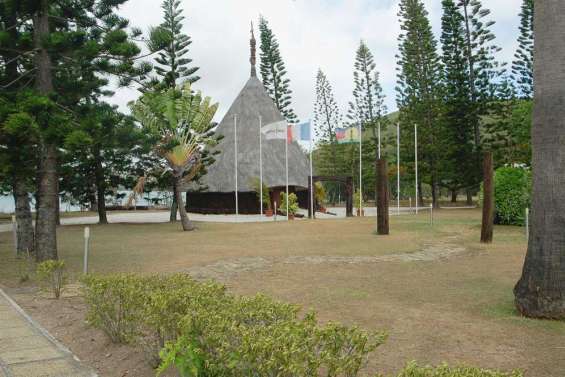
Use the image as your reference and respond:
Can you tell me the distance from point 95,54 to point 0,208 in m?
41.4

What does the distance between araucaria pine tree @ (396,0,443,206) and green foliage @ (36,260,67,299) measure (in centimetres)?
3021

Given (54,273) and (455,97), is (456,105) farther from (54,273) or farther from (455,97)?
(54,273)

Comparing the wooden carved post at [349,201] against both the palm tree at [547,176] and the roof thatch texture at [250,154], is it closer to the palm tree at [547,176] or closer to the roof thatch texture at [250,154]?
the roof thatch texture at [250,154]

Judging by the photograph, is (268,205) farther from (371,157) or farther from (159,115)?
(371,157)

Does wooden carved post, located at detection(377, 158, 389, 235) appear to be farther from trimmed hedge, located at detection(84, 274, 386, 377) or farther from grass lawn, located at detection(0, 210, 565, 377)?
trimmed hedge, located at detection(84, 274, 386, 377)

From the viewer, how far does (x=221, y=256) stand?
1187 cm

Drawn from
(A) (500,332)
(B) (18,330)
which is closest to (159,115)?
(B) (18,330)

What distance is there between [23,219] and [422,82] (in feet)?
95.9

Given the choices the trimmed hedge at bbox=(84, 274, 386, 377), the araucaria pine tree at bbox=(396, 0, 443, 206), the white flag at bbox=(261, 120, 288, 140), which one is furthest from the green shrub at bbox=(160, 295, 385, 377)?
the araucaria pine tree at bbox=(396, 0, 443, 206)

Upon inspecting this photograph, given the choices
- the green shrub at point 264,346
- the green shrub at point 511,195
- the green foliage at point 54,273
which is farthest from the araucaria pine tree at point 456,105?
the green shrub at point 264,346

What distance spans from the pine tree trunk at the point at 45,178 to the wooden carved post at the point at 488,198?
32.0 ft

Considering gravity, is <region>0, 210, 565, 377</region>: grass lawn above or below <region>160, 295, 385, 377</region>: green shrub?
below

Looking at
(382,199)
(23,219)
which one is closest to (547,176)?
(382,199)

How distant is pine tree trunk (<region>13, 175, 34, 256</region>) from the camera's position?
1251 centimetres
